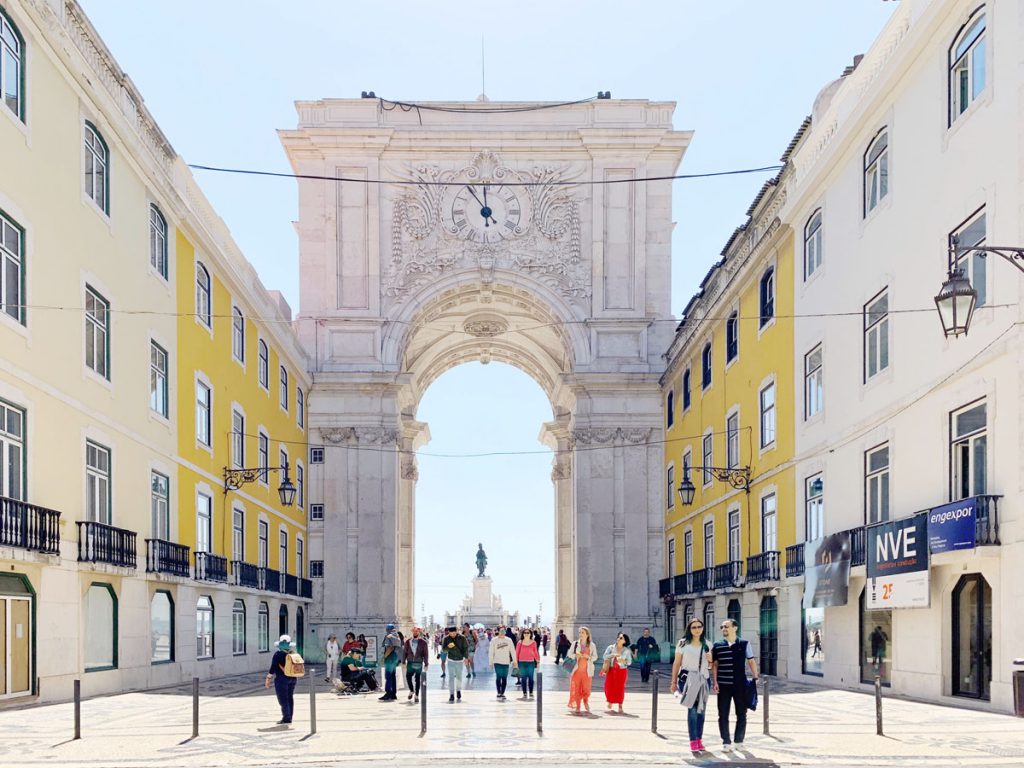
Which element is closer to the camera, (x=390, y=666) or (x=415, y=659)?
(x=390, y=666)

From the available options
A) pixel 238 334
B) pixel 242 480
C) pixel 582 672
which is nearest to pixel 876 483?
pixel 582 672

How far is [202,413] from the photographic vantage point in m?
30.6

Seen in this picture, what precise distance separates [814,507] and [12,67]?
1765 cm

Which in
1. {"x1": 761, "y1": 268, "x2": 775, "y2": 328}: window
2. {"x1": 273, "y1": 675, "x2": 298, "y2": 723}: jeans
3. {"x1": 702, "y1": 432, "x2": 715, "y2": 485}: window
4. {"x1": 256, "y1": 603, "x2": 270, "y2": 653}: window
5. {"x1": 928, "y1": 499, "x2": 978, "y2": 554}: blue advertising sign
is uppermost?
{"x1": 761, "y1": 268, "x2": 775, "y2": 328}: window

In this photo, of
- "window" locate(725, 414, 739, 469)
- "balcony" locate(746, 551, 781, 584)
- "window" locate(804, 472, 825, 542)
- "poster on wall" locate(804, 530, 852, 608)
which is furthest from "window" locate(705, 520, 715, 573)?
"poster on wall" locate(804, 530, 852, 608)

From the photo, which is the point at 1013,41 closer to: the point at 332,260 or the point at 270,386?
the point at 270,386

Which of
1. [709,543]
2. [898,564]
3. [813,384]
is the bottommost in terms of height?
[709,543]

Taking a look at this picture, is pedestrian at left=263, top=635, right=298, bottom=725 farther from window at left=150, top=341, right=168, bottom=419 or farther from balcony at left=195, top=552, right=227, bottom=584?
balcony at left=195, top=552, right=227, bottom=584

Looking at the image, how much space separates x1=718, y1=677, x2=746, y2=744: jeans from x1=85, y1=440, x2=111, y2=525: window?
40.8 ft

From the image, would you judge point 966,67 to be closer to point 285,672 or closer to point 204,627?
point 285,672

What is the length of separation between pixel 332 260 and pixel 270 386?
989 cm

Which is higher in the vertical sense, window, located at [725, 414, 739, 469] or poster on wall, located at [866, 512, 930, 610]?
window, located at [725, 414, 739, 469]

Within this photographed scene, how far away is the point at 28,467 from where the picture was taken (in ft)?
62.2

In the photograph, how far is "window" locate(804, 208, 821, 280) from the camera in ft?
87.8
